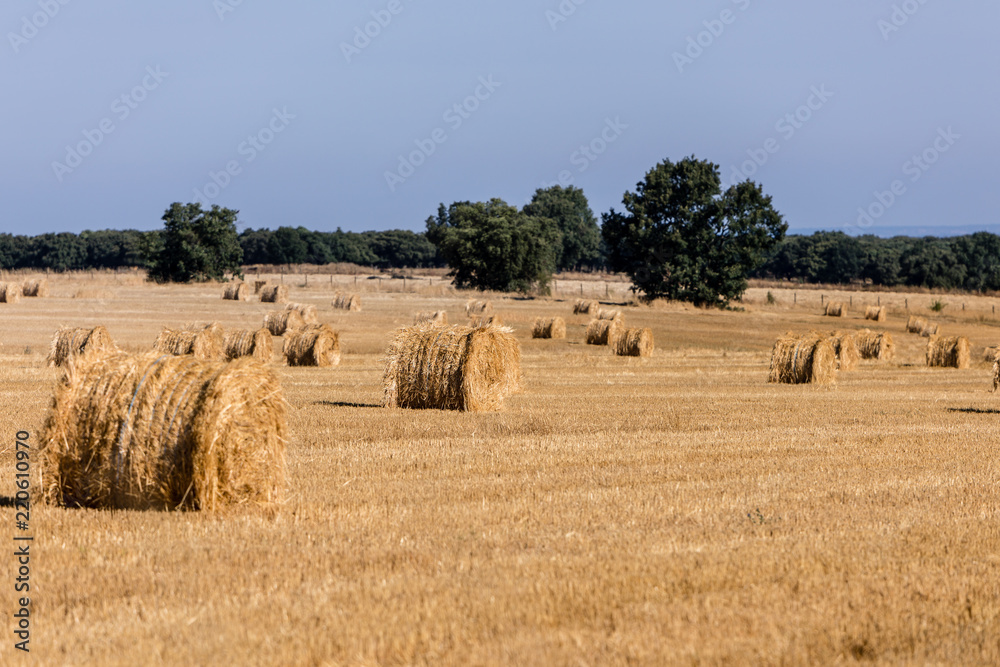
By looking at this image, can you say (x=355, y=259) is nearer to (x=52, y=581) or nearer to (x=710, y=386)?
(x=710, y=386)

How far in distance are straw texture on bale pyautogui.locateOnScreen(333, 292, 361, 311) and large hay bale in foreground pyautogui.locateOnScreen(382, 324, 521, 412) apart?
31520 millimetres

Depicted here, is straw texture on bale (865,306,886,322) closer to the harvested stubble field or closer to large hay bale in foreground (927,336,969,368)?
large hay bale in foreground (927,336,969,368)

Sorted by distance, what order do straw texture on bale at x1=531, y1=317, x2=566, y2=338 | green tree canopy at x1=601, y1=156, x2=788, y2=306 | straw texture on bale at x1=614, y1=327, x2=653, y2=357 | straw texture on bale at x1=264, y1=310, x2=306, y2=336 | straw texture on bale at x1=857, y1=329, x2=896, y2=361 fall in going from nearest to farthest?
straw texture on bale at x1=614, y1=327, x2=653, y2=357
straw texture on bale at x1=857, y1=329, x2=896, y2=361
straw texture on bale at x1=264, y1=310, x2=306, y2=336
straw texture on bale at x1=531, y1=317, x2=566, y2=338
green tree canopy at x1=601, y1=156, x2=788, y2=306

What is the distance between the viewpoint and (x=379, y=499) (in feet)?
30.1

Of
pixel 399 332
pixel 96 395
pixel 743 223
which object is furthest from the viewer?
pixel 743 223

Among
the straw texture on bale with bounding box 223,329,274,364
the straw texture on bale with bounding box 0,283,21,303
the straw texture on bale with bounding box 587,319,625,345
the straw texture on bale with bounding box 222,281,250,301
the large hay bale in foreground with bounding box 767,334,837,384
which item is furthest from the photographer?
the straw texture on bale with bounding box 222,281,250,301

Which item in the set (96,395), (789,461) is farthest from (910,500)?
(96,395)

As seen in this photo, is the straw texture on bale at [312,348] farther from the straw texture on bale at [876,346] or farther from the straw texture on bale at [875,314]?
the straw texture on bale at [875,314]

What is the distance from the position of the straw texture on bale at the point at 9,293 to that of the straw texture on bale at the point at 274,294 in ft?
36.9

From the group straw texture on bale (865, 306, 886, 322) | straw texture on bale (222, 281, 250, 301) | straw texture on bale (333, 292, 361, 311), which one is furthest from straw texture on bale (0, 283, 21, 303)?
straw texture on bale (865, 306, 886, 322)

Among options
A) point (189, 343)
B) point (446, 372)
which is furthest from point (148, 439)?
point (189, 343)

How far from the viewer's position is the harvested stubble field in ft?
18.0

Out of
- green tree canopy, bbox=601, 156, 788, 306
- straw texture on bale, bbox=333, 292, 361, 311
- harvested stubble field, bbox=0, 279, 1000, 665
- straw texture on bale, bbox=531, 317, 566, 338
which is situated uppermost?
green tree canopy, bbox=601, 156, 788, 306

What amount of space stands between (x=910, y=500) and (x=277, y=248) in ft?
418
